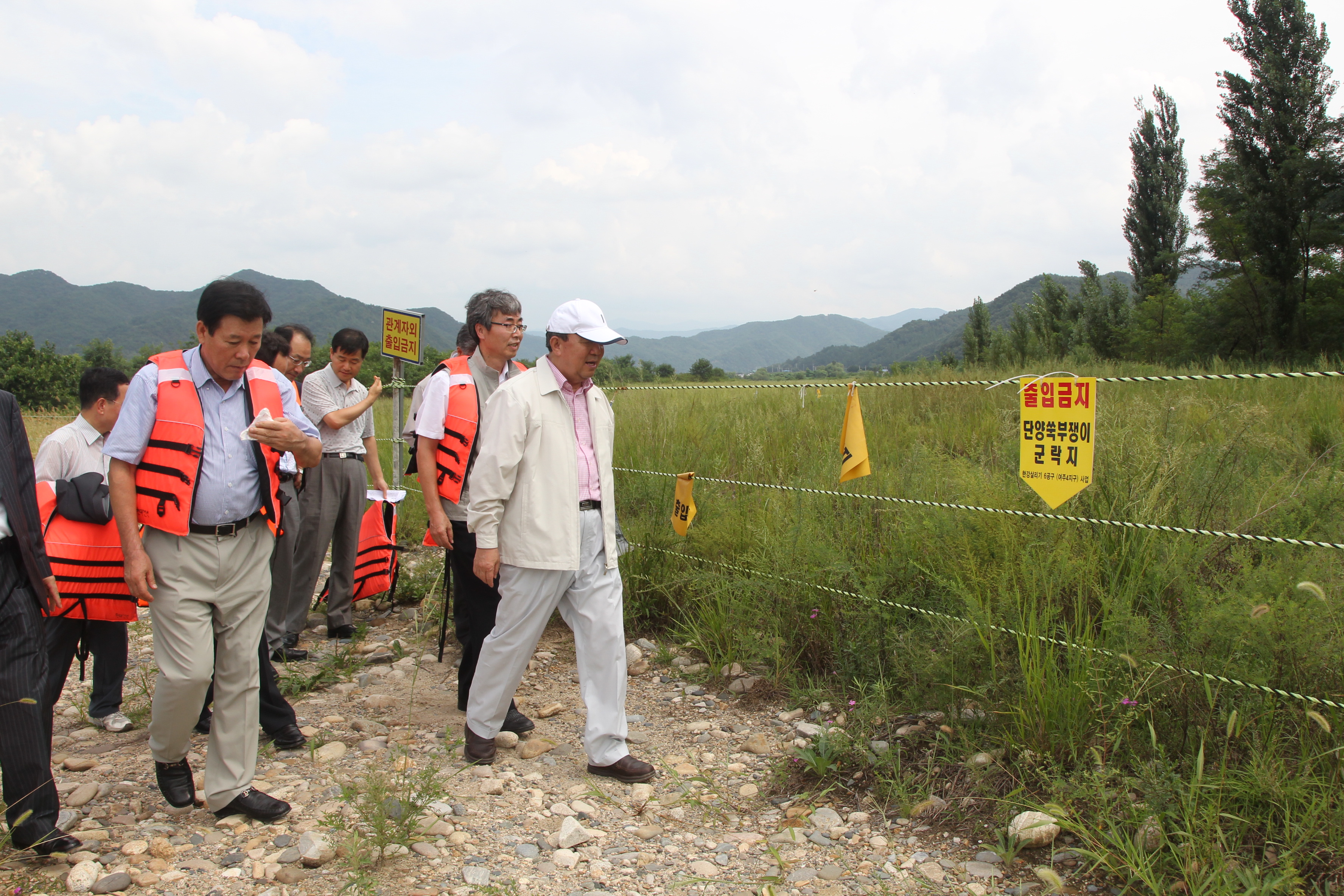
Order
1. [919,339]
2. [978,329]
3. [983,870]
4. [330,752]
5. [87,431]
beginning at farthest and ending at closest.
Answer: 1. [919,339]
2. [978,329]
3. [87,431]
4. [330,752]
5. [983,870]

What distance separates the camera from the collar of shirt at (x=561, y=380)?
336 centimetres

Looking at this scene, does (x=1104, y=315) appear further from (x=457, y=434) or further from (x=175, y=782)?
(x=175, y=782)

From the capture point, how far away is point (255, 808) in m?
2.89

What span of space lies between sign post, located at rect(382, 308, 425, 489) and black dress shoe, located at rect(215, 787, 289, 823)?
384 centimetres

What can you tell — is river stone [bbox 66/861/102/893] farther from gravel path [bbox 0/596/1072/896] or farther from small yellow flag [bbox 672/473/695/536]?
small yellow flag [bbox 672/473/695/536]

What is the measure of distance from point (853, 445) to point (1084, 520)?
108cm

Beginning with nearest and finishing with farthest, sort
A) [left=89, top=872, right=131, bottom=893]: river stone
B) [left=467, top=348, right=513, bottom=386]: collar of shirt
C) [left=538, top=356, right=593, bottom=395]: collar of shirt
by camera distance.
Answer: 1. [left=89, top=872, right=131, bottom=893]: river stone
2. [left=538, top=356, right=593, bottom=395]: collar of shirt
3. [left=467, top=348, right=513, bottom=386]: collar of shirt

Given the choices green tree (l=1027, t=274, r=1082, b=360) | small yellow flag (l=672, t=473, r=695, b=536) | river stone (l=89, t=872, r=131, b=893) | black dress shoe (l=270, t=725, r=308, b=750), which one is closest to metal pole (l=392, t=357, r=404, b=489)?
small yellow flag (l=672, t=473, r=695, b=536)

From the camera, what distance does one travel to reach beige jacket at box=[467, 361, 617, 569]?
323cm

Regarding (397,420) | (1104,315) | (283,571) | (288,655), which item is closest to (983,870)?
(283,571)

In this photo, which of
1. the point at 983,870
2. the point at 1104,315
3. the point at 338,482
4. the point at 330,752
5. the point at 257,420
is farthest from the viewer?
the point at 1104,315

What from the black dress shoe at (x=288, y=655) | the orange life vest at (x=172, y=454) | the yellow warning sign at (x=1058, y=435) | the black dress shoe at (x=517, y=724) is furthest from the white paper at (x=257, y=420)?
the yellow warning sign at (x=1058, y=435)

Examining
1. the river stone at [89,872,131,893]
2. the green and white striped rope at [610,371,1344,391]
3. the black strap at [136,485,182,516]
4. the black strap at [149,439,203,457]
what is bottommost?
the river stone at [89,872,131,893]

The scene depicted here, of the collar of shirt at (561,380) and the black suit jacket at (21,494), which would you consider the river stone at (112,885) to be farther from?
the collar of shirt at (561,380)
